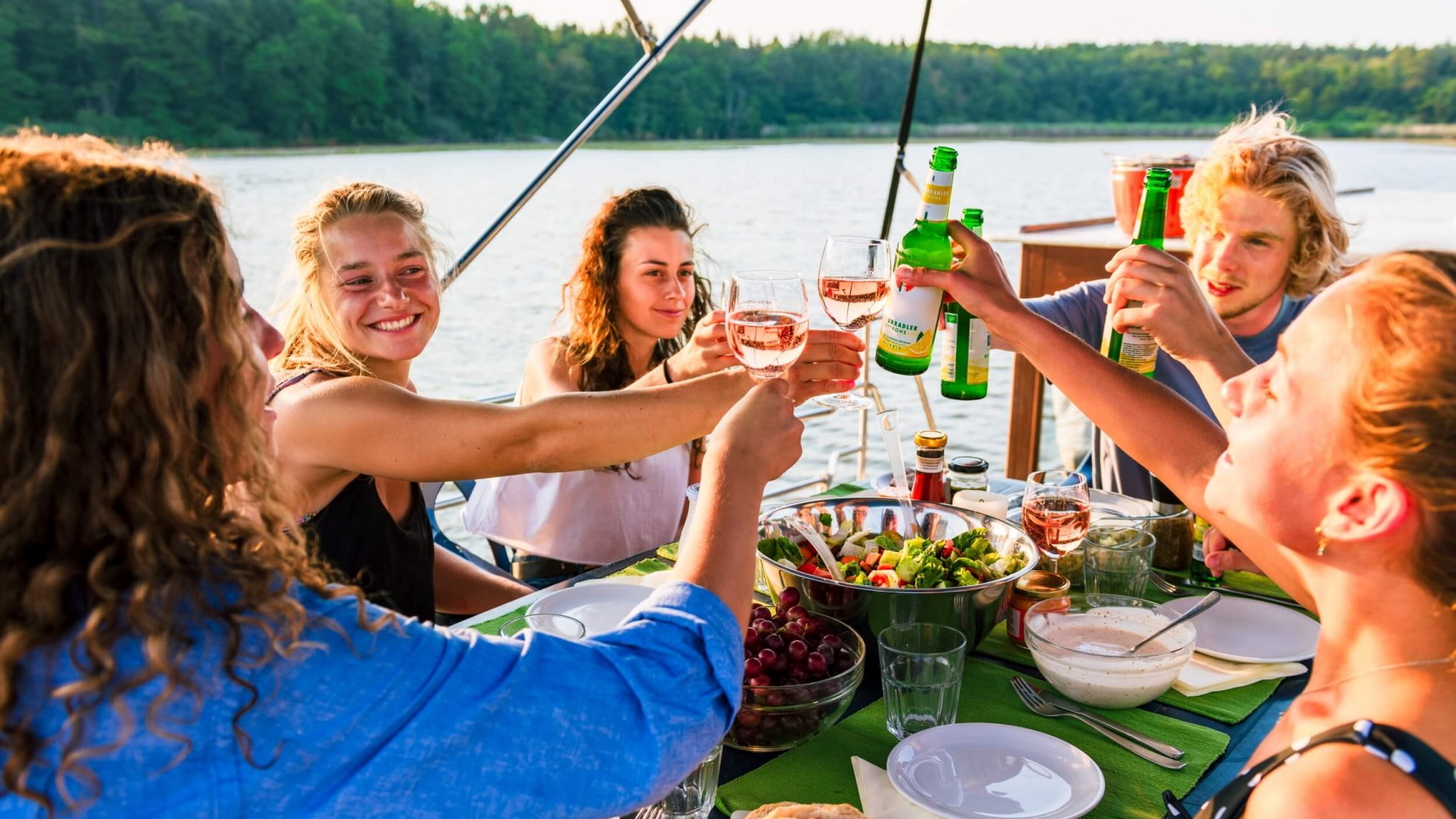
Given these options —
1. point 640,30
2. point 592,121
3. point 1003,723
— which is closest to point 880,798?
point 1003,723

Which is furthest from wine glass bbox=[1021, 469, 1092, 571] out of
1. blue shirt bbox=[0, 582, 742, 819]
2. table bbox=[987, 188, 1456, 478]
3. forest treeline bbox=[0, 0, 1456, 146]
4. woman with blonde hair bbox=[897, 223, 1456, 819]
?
forest treeline bbox=[0, 0, 1456, 146]

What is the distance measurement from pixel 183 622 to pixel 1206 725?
1307mm

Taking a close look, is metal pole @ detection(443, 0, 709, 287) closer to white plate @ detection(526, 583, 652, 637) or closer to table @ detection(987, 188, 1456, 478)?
white plate @ detection(526, 583, 652, 637)

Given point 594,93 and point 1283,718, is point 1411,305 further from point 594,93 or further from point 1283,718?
point 594,93

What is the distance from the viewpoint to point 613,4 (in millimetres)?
3289

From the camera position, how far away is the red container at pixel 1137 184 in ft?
13.2

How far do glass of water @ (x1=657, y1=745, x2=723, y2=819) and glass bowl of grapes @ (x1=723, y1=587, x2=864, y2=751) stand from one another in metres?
0.13

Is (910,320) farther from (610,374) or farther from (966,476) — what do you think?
(610,374)

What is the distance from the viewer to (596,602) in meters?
1.94

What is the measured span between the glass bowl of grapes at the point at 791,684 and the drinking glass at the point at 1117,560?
56 cm

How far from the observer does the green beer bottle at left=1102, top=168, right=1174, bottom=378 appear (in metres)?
2.01

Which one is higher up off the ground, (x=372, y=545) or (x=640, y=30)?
(x=640, y=30)

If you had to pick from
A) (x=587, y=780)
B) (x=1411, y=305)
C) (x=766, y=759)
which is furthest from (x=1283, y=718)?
(x=587, y=780)

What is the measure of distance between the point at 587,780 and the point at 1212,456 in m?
1.14
